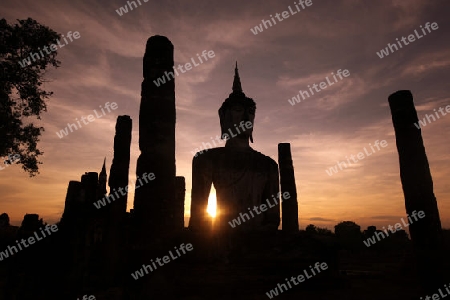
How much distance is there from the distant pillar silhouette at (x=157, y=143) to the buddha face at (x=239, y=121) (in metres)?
2.49

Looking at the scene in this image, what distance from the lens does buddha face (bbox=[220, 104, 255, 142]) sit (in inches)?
394

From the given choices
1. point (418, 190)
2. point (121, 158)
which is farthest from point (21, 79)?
point (418, 190)

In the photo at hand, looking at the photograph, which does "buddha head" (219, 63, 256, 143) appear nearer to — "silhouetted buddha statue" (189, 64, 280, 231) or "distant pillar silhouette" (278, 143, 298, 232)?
"silhouetted buddha statue" (189, 64, 280, 231)

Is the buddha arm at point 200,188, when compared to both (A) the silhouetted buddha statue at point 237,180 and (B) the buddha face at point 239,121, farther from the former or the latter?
(B) the buddha face at point 239,121

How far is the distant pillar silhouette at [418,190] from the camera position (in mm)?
7629

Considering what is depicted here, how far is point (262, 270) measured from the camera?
6.68 meters

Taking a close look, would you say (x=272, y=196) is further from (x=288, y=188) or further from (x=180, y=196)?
(x=180, y=196)

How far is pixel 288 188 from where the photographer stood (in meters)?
15.0

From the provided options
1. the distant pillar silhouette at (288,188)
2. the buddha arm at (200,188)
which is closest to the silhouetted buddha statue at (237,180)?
the buddha arm at (200,188)

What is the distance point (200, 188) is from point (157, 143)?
2.19 m

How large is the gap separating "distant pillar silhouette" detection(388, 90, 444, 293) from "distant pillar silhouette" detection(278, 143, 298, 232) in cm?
666

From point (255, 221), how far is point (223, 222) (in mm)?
929

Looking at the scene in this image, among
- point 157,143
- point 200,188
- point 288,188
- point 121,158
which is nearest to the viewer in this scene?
point 157,143

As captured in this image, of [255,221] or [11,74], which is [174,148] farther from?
[11,74]
